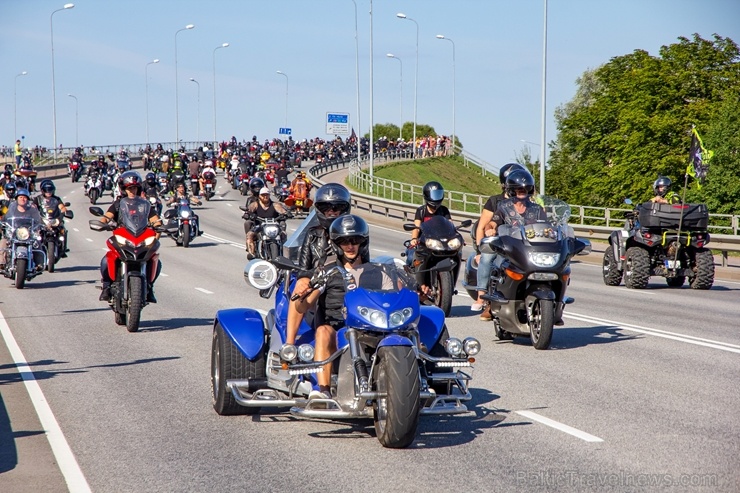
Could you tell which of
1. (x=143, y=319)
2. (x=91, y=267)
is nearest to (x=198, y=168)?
(x=91, y=267)

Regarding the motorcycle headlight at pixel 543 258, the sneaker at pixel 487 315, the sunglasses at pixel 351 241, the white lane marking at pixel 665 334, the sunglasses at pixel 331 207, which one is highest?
the sunglasses at pixel 331 207

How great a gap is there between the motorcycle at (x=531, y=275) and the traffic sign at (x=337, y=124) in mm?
72262

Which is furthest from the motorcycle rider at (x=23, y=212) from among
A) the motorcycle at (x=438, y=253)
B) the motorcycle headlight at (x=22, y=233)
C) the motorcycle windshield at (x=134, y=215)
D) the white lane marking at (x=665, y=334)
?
the white lane marking at (x=665, y=334)

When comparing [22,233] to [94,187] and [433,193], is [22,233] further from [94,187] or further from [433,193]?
[94,187]

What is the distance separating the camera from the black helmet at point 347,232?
25.9 feet

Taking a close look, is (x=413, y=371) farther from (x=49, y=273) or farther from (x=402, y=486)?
(x=49, y=273)

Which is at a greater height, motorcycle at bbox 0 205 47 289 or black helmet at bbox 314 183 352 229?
black helmet at bbox 314 183 352 229

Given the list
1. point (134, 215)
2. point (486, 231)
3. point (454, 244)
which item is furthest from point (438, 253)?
point (134, 215)

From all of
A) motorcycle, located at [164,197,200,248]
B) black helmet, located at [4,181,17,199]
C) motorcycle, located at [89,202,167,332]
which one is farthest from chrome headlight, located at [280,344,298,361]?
black helmet, located at [4,181,17,199]

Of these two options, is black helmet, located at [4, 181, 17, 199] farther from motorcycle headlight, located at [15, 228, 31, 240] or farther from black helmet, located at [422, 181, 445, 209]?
black helmet, located at [422, 181, 445, 209]

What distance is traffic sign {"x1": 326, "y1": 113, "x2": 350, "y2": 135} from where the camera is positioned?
84.1 m

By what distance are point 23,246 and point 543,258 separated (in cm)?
1198

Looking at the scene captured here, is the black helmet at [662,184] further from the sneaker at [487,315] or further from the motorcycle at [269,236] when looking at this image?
the motorcycle at [269,236]

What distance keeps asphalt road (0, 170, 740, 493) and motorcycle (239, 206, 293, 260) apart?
6427mm
